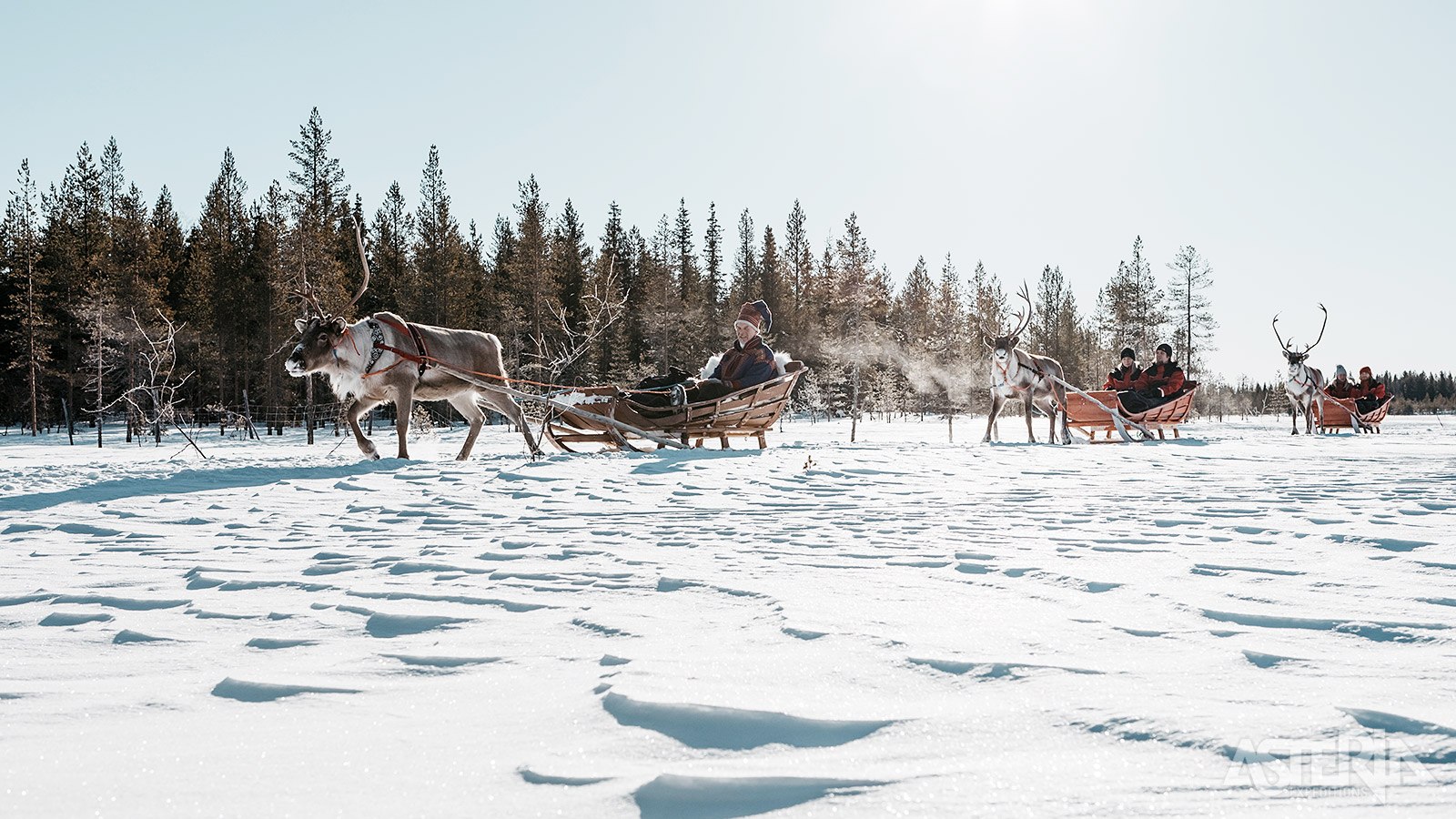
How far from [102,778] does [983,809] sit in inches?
53.0

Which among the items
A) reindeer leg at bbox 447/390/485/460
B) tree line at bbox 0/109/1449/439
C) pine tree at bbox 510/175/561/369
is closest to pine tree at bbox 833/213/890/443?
tree line at bbox 0/109/1449/439

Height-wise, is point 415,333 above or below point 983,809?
above

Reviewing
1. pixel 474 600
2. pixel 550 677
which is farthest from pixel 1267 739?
pixel 474 600

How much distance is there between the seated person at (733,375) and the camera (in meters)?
9.82

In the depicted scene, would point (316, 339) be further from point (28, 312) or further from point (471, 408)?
point (28, 312)

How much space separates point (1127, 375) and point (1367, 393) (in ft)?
38.3

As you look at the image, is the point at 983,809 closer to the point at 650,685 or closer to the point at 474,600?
the point at 650,685

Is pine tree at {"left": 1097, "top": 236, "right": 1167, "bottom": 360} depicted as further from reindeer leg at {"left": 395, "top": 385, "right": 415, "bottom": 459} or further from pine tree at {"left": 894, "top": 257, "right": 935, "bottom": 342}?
reindeer leg at {"left": 395, "top": 385, "right": 415, "bottom": 459}

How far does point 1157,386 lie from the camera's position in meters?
14.2

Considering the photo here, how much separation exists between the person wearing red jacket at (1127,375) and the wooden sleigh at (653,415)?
25.5 feet

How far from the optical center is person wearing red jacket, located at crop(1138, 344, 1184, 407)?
13.9 meters

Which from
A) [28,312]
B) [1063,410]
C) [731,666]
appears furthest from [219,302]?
[731,666]

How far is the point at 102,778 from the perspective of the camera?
1233 millimetres

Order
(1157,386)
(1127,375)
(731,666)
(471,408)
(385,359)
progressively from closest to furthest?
(731,666) < (385,359) < (471,408) < (1157,386) < (1127,375)
